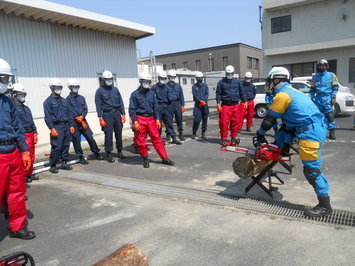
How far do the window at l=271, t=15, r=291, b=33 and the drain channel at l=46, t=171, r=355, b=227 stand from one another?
18.3 m

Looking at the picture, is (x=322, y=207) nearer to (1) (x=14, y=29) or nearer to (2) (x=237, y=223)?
(2) (x=237, y=223)

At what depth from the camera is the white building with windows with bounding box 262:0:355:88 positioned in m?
18.0

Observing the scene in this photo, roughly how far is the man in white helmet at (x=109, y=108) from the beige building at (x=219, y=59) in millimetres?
32622

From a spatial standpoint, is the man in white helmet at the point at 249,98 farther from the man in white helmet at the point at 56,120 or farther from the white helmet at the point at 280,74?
the white helmet at the point at 280,74

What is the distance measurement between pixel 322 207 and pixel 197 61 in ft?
129

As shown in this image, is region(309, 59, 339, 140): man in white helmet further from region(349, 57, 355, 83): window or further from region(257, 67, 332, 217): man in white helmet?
region(349, 57, 355, 83): window

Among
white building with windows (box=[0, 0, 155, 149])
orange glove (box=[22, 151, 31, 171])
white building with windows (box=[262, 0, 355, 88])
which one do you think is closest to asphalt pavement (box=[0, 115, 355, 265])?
orange glove (box=[22, 151, 31, 171])

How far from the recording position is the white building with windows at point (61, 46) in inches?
334

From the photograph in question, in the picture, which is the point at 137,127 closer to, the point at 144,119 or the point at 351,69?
the point at 144,119

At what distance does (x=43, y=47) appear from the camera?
9320mm

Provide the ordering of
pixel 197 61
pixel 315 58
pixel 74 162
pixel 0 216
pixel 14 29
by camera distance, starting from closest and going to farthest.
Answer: pixel 0 216 → pixel 74 162 → pixel 14 29 → pixel 315 58 → pixel 197 61

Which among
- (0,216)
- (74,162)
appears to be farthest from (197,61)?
(0,216)

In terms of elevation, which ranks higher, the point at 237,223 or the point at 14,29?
the point at 14,29

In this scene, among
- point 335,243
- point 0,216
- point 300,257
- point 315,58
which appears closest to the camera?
point 300,257
